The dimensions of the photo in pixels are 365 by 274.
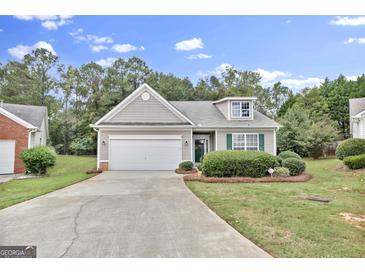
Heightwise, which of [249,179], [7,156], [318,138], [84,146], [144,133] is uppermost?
[144,133]

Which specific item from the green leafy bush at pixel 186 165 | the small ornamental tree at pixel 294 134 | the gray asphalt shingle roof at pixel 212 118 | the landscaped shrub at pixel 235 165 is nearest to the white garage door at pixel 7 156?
the green leafy bush at pixel 186 165

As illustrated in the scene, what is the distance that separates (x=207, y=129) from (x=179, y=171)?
3.38 meters

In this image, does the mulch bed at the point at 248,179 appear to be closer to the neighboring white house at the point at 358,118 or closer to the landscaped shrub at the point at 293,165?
the landscaped shrub at the point at 293,165

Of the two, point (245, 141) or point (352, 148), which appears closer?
point (352, 148)

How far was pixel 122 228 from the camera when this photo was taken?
14.2 ft

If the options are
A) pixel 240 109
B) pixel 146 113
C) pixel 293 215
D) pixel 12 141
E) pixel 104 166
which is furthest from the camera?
pixel 240 109

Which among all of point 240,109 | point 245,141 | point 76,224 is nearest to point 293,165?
point 245,141

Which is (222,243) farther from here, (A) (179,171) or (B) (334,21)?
(A) (179,171)

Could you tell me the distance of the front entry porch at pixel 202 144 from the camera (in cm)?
1514

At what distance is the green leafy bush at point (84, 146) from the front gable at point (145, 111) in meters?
10.2

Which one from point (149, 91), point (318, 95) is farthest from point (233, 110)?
point (318, 95)

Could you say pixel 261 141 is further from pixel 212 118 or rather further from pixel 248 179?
pixel 248 179

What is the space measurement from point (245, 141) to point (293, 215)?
969cm

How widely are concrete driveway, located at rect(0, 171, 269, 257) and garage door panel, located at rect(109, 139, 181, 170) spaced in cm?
649
